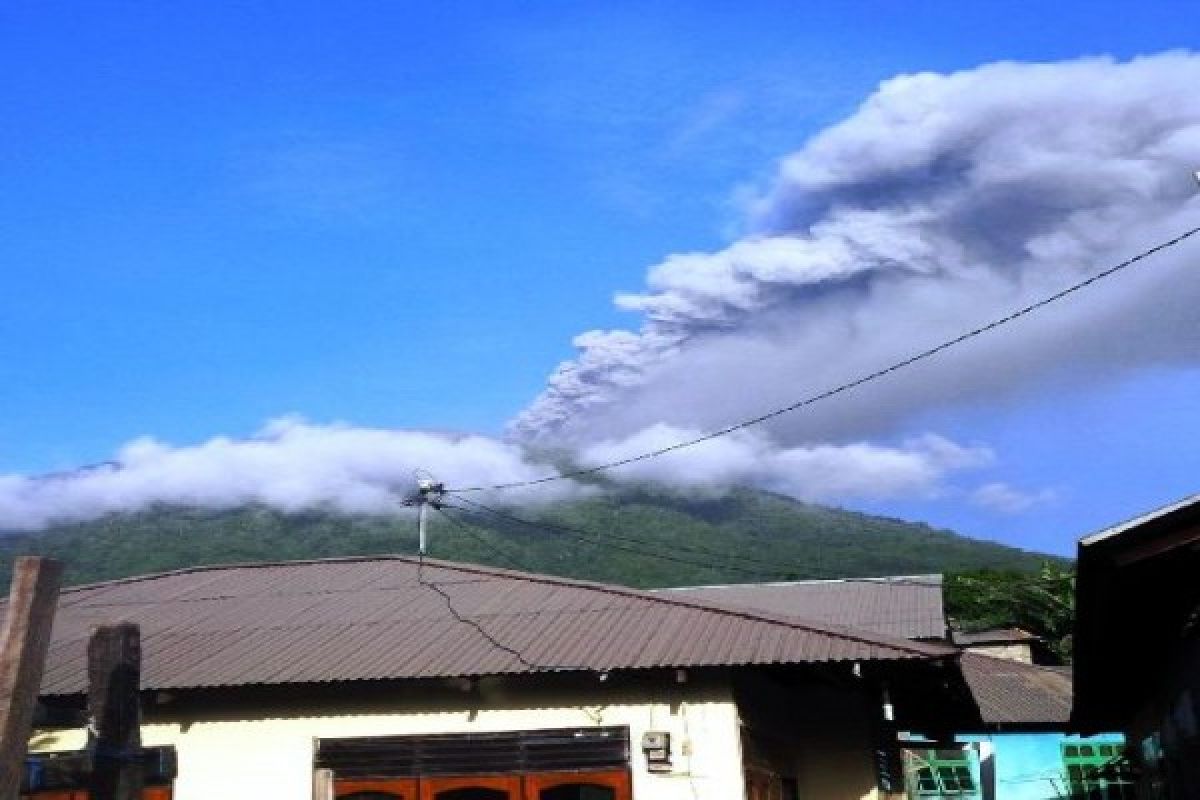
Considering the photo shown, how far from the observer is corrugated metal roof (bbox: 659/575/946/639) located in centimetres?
2247

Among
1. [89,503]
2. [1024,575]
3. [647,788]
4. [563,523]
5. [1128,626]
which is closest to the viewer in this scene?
[1128,626]

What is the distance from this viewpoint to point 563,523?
133 metres

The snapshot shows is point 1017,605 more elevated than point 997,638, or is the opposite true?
point 1017,605

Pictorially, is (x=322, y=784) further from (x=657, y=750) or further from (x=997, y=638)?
(x=997, y=638)

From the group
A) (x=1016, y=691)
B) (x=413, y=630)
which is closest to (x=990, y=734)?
(x=1016, y=691)

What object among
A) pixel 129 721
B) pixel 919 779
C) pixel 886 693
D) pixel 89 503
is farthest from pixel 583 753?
pixel 89 503

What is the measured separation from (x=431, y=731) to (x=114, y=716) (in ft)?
23.0

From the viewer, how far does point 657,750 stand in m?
11.2

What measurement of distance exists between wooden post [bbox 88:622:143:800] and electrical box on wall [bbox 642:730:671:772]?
6714 mm

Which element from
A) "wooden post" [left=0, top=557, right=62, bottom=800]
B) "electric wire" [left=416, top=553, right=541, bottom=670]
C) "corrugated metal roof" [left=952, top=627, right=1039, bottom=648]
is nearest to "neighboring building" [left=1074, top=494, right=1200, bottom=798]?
"electric wire" [left=416, top=553, right=541, bottom=670]

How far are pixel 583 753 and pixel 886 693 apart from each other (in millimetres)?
4944

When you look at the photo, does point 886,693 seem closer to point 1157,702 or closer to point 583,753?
point 1157,702

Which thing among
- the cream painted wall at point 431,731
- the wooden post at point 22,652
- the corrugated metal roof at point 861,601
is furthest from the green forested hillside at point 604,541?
the wooden post at point 22,652

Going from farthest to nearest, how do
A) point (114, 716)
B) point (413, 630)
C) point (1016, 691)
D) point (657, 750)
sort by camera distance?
point (1016, 691) → point (413, 630) → point (657, 750) → point (114, 716)
